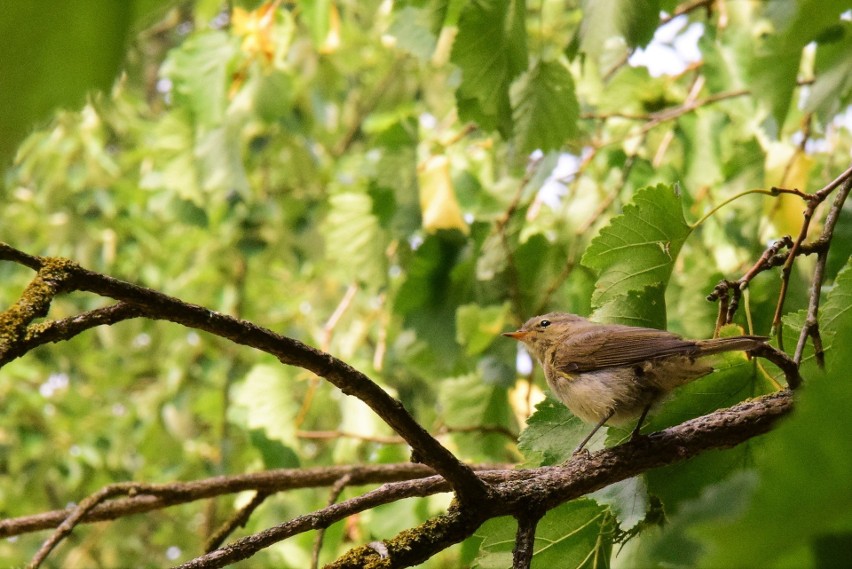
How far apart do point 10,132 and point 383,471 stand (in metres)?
1.93

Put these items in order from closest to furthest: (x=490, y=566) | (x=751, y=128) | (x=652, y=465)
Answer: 1. (x=652, y=465)
2. (x=490, y=566)
3. (x=751, y=128)

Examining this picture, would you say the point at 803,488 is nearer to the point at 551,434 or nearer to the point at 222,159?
Answer: the point at 551,434

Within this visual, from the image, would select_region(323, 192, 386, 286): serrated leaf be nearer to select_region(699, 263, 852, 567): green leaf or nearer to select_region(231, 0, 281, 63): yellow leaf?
select_region(231, 0, 281, 63): yellow leaf

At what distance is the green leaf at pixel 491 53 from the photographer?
5.69ft

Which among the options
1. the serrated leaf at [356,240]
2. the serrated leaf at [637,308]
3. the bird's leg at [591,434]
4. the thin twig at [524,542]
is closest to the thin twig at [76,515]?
the thin twig at [524,542]

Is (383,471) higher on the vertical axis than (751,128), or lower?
lower

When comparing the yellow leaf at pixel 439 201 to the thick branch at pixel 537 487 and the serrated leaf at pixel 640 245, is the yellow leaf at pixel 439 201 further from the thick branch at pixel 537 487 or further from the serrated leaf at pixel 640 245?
the thick branch at pixel 537 487

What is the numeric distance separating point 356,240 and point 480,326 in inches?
31.6

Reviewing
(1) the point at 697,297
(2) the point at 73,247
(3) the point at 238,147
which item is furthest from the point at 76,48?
(2) the point at 73,247

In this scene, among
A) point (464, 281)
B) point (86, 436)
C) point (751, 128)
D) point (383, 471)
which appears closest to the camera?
point (383, 471)

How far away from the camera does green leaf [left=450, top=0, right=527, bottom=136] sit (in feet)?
5.69

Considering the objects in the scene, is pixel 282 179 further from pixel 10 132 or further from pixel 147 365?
pixel 10 132

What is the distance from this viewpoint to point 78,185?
19.6 feet

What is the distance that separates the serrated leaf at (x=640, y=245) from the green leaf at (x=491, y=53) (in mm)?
470
